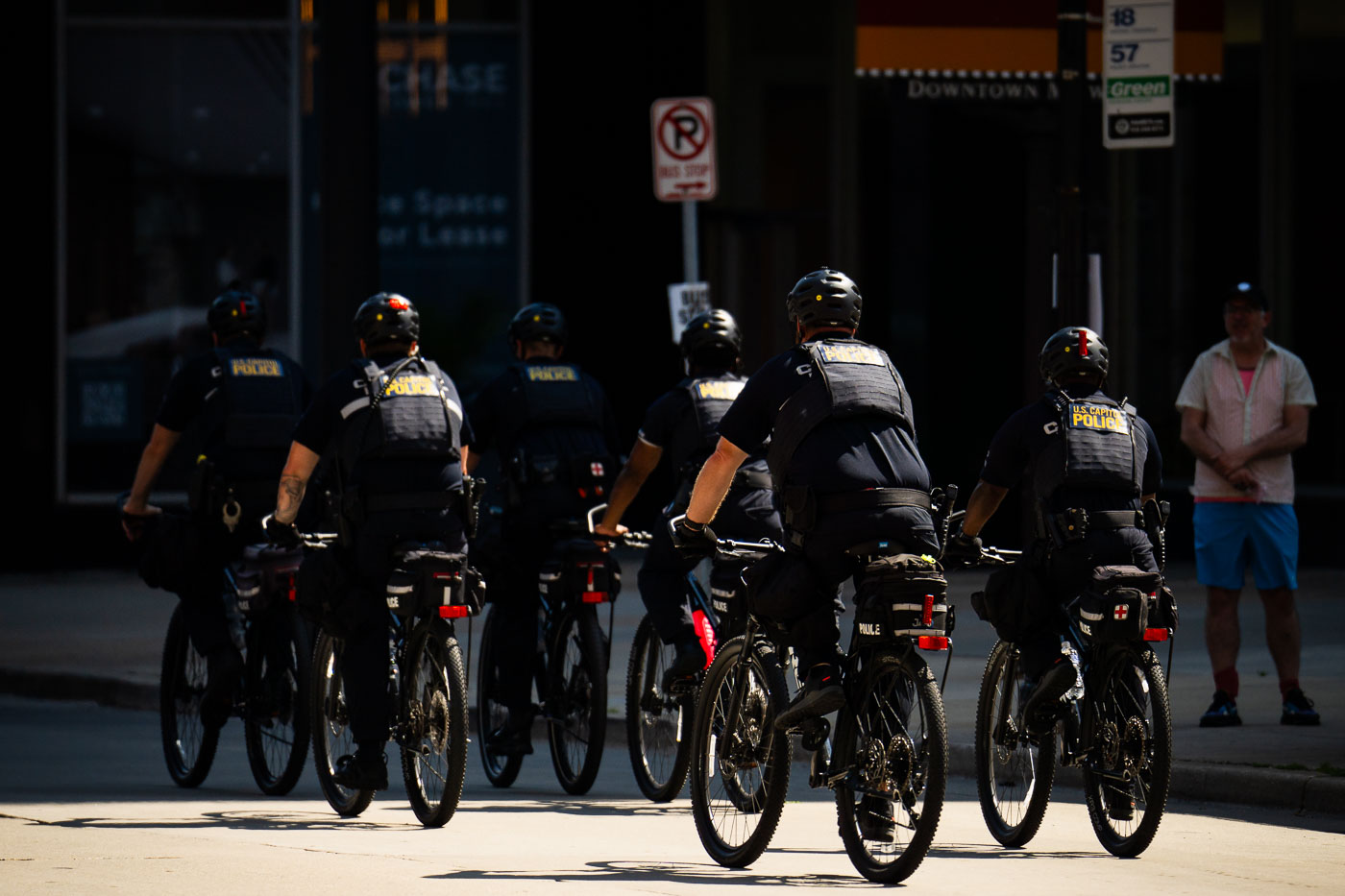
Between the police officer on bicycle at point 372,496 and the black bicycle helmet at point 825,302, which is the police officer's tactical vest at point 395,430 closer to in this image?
the police officer on bicycle at point 372,496

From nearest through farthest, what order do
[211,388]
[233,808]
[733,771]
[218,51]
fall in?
[733,771] < [233,808] < [211,388] < [218,51]

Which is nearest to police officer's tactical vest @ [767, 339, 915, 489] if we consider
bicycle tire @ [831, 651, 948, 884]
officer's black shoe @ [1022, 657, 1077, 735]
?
bicycle tire @ [831, 651, 948, 884]

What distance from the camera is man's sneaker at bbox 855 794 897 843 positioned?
7.45m

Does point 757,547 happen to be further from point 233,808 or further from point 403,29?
point 403,29

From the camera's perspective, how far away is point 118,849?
8.34m

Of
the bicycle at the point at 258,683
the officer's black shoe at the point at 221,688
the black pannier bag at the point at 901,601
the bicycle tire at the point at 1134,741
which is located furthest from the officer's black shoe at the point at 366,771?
the bicycle tire at the point at 1134,741

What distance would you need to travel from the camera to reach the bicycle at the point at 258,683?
9.80 m

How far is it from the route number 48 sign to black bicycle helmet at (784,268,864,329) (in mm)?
4234

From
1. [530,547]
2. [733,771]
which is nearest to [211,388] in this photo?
[530,547]

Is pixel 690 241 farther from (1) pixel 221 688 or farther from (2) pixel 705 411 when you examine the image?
(1) pixel 221 688

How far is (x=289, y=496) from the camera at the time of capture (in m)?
9.28

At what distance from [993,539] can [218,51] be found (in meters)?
7.24

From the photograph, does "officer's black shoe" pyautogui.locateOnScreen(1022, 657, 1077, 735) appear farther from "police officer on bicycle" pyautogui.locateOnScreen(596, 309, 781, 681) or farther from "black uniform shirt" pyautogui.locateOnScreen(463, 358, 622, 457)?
"black uniform shirt" pyautogui.locateOnScreen(463, 358, 622, 457)

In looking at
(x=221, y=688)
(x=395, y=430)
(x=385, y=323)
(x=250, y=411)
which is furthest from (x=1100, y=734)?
(x=250, y=411)
